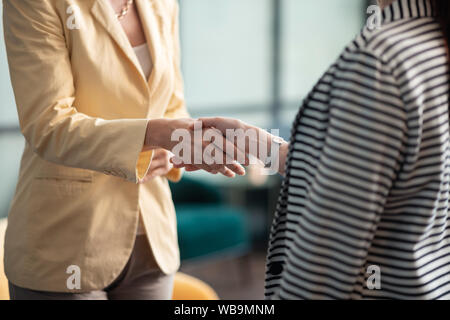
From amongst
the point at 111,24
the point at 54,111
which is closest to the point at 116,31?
the point at 111,24

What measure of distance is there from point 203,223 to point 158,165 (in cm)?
211

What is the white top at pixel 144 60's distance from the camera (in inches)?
50.4

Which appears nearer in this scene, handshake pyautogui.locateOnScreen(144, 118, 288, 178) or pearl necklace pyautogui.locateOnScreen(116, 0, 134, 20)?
handshake pyautogui.locateOnScreen(144, 118, 288, 178)

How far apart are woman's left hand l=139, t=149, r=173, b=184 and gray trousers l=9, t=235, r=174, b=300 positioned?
0.14 meters

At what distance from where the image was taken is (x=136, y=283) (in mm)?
1299

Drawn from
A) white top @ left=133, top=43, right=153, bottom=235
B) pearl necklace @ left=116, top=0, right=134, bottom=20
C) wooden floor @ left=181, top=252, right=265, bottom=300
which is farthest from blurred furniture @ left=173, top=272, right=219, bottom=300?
wooden floor @ left=181, top=252, right=265, bottom=300

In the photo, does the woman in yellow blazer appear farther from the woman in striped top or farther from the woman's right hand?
the woman in striped top

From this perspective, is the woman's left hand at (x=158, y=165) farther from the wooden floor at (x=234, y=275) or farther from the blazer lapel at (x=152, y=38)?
the wooden floor at (x=234, y=275)

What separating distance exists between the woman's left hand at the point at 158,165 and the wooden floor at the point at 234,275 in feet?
7.59

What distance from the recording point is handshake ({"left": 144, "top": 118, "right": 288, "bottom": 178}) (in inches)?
43.9

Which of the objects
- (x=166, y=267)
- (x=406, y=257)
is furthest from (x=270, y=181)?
(x=406, y=257)

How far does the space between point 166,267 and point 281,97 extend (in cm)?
375

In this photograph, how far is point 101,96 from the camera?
119 centimetres
